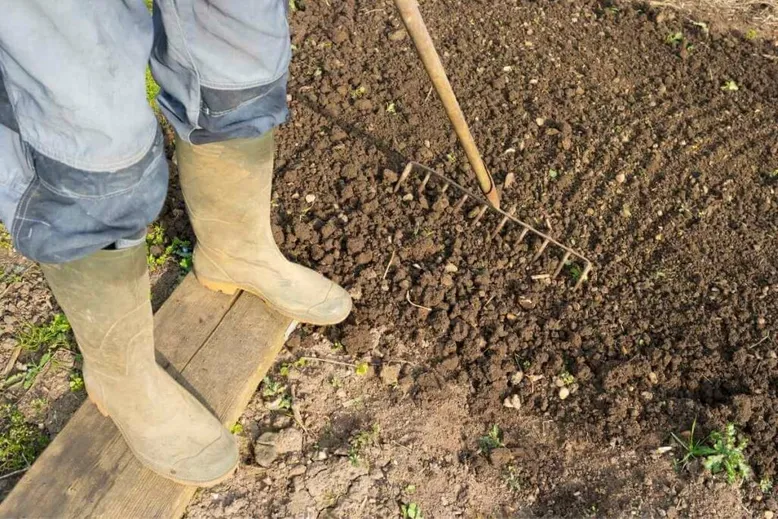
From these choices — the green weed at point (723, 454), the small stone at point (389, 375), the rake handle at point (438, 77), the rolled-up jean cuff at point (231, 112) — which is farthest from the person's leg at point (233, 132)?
the green weed at point (723, 454)

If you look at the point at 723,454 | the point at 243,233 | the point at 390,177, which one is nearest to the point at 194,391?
the point at 243,233

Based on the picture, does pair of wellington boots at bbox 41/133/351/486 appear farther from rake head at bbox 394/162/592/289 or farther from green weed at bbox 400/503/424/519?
rake head at bbox 394/162/592/289

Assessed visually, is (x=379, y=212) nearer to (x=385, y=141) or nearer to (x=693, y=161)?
(x=385, y=141)

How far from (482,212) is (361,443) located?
3.74ft

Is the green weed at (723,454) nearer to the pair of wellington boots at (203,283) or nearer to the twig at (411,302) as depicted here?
the twig at (411,302)

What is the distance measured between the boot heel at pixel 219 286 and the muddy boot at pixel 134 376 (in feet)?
1.69

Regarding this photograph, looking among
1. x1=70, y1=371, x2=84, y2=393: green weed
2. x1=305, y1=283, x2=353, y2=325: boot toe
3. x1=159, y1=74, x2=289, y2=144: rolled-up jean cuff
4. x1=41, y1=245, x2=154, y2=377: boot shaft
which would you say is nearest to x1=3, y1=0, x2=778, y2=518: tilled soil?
x1=305, y1=283, x2=353, y2=325: boot toe

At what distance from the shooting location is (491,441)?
2.53 meters

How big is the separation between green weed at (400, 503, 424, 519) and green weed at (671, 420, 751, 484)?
3.10ft

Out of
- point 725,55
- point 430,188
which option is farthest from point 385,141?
point 725,55

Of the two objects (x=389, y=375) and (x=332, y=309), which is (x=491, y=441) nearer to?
(x=389, y=375)

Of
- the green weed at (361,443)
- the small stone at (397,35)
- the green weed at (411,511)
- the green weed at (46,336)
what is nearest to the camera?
the green weed at (411,511)

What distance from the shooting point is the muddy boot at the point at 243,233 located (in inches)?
87.0

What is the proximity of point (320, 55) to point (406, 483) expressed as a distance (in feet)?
7.79
